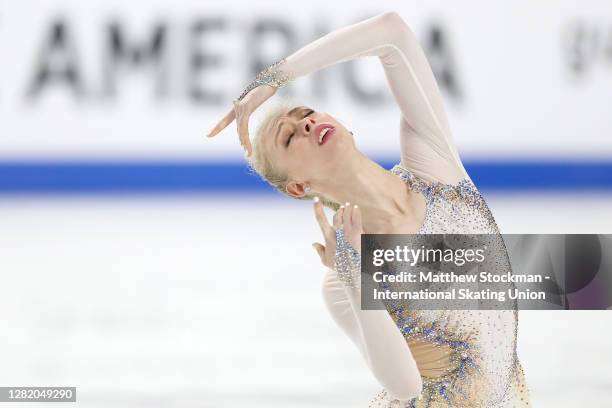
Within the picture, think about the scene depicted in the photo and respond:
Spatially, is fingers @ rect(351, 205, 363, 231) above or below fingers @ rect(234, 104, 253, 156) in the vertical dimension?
below

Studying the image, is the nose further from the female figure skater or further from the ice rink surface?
the ice rink surface

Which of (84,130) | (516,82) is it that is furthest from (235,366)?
(516,82)

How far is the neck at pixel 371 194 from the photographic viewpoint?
187 cm

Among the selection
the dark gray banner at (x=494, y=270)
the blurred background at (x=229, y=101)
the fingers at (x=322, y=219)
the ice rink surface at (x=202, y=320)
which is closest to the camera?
the fingers at (x=322, y=219)

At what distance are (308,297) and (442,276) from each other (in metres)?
2.77

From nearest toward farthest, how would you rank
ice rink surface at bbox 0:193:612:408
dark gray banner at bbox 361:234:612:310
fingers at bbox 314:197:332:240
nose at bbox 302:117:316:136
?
fingers at bbox 314:197:332:240 < dark gray banner at bbox 361:234:612:310 < nose at bbox 302:117:316:136 < ice rink surface at bbox 0:193:612:408

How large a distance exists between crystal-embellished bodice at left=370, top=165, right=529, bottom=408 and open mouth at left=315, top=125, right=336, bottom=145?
0.20 m

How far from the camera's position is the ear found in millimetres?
1955

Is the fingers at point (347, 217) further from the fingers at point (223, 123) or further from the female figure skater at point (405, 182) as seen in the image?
the fingers at point (223, 123)

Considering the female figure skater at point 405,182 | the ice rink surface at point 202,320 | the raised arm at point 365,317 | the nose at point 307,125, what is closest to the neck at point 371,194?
the female figure skater at point 405,182

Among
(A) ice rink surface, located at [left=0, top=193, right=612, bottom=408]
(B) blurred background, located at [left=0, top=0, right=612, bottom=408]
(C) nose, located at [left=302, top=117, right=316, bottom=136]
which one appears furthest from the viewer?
(B) blurred background, located at [left=0, top=0, right=612, bottom=408]

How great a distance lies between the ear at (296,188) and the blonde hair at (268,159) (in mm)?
11

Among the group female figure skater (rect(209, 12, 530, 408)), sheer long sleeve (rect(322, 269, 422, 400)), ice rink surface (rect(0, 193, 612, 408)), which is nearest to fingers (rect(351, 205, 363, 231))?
sheer long sleeve (rect(322, 269, 422, 400))

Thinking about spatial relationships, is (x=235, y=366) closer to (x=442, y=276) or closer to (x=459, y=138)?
(x=442, y=276)
